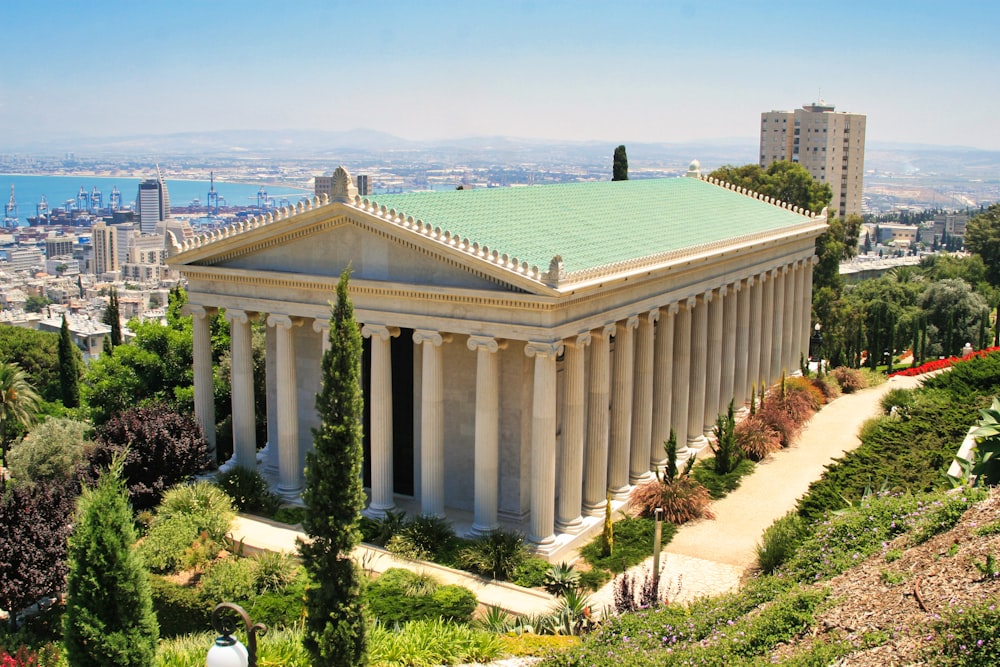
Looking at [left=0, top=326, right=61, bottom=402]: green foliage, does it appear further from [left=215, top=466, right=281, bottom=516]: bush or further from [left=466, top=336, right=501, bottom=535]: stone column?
[left=466, top=336, right=501, bottom=535]: stone column

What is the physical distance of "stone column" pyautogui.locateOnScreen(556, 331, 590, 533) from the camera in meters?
30.4

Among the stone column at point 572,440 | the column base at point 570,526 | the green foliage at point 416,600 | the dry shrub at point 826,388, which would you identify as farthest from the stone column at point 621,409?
the dry shrub at point 826,388

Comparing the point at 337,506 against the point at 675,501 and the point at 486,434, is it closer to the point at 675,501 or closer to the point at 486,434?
the point at 486,434

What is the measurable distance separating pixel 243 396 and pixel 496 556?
12530 millimetres

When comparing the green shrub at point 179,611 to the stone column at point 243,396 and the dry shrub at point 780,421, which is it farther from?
the dry shrub at point 780,421

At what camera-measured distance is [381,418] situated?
106ft

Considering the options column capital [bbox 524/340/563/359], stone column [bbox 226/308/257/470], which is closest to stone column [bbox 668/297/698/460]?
column capital [bbox 524/340/563/359]

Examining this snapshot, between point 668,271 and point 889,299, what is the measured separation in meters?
54.9

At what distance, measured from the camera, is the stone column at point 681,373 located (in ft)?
128

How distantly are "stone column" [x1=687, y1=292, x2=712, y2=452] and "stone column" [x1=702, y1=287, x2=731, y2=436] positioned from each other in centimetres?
72

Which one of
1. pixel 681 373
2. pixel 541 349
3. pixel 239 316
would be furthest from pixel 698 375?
pixel 239 316

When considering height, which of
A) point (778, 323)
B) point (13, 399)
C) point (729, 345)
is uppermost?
point (729, 345)

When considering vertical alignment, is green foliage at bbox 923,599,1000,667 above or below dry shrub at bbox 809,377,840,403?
above

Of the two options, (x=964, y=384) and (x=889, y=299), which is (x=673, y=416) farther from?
(x=889, y=299)
